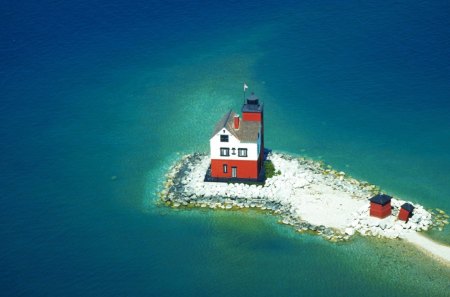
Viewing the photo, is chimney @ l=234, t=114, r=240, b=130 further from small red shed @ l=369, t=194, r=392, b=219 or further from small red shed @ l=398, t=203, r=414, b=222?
small red shed @ l=398, t=203, r=414, b=222

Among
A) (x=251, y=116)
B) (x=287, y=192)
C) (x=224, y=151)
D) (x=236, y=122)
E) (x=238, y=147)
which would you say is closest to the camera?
(x=287, y=192)

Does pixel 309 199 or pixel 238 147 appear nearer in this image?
pixel 309 199

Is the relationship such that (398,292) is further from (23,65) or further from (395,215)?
(23,65)

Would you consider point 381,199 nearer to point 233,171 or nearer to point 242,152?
point 242,152

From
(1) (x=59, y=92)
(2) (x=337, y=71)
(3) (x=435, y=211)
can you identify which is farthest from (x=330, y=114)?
(1) (x=59, y=92)

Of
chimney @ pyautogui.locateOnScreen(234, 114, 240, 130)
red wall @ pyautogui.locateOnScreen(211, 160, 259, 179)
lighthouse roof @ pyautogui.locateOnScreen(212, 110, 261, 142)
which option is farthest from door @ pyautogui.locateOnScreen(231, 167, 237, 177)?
chimney @ pyautogui.locateOnScreen(234, 114, 240, 130)

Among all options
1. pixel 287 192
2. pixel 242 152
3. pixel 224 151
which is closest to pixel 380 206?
pixel 287 192
